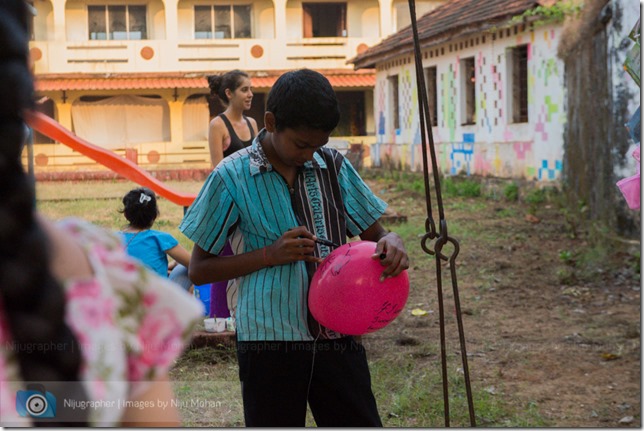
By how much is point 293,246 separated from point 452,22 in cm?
1277

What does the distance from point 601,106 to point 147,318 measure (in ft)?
Result: 27.7

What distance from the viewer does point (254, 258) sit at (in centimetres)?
243

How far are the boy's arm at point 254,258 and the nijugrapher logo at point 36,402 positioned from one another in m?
1.21

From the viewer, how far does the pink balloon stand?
2.37 meters

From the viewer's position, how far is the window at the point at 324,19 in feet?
78.7

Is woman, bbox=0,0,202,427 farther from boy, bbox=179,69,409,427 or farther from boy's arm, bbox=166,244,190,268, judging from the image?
boy's arm, bbox=166,244,190,268

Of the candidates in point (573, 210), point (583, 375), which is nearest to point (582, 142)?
point (573, 210)

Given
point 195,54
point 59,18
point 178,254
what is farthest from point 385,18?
point 178,254

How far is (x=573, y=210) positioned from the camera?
10000mm

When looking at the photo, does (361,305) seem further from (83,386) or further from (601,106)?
(601,106)

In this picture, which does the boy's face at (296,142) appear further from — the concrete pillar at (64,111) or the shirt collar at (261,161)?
the concrete pillar at (64,111)

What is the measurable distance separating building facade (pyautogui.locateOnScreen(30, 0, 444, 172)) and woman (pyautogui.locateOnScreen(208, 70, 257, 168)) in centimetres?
1668

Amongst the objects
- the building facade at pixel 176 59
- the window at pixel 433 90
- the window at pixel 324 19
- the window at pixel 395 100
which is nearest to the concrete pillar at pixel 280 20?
the building facade at pixel 176 59

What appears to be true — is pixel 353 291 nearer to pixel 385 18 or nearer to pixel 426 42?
pixel 426 42
